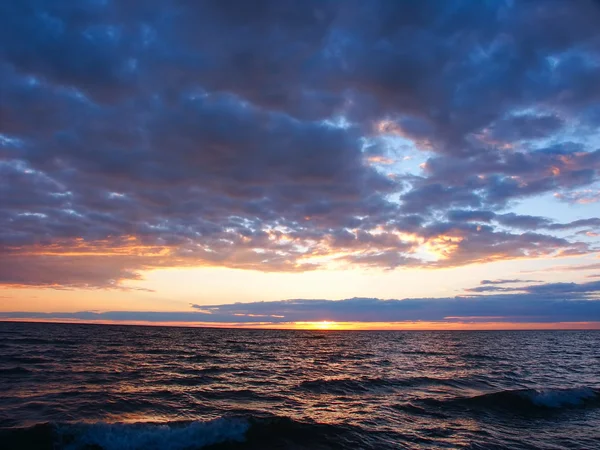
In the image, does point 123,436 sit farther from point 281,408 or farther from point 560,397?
point 560,397

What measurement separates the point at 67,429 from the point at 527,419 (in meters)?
21.9

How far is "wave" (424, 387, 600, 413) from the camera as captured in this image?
73.9 feet

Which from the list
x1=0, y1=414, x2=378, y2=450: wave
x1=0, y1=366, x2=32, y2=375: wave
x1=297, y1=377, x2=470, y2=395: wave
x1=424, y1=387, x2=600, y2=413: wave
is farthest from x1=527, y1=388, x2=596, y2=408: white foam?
x1=0, y1=366, x2=32, y2=375: wave

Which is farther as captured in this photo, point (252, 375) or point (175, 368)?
point (175, 368)

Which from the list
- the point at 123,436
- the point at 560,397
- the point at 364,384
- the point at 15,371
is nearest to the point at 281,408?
the point at 123,436

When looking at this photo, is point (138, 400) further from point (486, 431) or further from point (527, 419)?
point (527, 419)

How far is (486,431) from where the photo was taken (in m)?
17.8

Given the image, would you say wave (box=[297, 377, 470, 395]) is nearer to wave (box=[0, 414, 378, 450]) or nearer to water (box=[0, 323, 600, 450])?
water (box=[0, 323, 600, 450])

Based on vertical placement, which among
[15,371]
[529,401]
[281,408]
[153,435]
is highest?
[15,371]

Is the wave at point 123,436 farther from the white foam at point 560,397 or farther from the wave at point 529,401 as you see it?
the white foam at point 560,397

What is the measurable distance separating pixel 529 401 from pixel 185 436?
20210 mm

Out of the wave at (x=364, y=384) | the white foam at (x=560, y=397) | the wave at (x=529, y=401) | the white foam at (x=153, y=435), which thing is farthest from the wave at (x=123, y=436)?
the white foam at (x=560, y=397)

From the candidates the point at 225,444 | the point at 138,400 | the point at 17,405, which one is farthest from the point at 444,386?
the point at 17,405

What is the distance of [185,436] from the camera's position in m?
15.9
